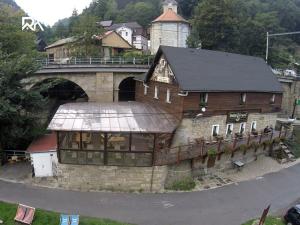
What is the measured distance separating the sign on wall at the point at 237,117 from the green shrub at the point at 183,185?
735 cm

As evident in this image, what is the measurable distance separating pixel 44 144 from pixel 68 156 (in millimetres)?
4442

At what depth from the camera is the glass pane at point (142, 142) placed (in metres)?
23.6

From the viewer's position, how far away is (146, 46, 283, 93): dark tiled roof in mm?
27594

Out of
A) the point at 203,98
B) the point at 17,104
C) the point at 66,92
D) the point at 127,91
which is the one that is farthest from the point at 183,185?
the point at 66,92

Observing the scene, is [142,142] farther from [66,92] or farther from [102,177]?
[66,92]

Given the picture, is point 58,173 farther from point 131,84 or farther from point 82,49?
point 82,49

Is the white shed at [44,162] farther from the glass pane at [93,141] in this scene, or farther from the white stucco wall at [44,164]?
the glass pane at [93,141]

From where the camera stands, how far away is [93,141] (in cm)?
2361

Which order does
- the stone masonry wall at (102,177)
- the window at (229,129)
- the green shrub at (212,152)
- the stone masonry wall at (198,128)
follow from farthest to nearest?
the window at (229,129) < the stone masonry wall at (198,128) < the green shrub at (212,152) < the stone masonry wall at (102,177)

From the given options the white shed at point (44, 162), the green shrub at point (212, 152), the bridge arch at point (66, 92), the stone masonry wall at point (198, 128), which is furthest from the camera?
the bridge arch at point (66, 92)

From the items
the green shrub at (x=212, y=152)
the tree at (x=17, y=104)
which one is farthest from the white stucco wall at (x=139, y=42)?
the green shrub at (x=212, y=152)

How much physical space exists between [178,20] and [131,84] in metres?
20.4

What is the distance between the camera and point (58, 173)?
2405 cm

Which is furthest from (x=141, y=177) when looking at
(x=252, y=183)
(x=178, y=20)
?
(x=178, y=20)
